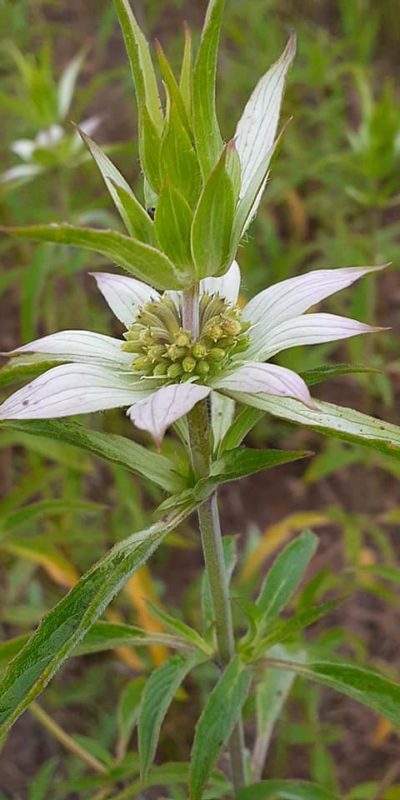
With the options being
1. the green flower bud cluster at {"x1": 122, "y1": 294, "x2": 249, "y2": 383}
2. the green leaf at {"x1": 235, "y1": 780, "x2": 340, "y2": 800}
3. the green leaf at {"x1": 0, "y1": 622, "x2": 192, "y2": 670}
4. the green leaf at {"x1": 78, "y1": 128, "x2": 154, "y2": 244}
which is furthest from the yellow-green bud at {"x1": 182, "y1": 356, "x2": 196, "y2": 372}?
the green leaf at {"x1": 235, "y1": 780, "x2": 340, "y2": 800}

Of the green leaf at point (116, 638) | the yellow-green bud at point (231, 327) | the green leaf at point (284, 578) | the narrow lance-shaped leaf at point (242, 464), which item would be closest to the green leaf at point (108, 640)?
the green leaf at point (116, 638)

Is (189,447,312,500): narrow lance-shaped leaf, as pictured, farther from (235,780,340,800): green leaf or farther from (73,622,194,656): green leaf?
(235,780,340,800): green leaf

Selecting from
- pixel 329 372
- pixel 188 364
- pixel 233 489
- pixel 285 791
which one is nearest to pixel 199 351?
pixel 188 364

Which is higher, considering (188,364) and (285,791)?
(188,364)

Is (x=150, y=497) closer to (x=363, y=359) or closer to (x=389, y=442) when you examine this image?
(x=363, y=359)

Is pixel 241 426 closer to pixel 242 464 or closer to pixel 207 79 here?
pixel 242 464

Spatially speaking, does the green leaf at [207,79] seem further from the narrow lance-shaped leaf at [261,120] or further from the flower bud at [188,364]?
the flower bud at [188,364]

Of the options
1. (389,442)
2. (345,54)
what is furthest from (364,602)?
(345,54)
